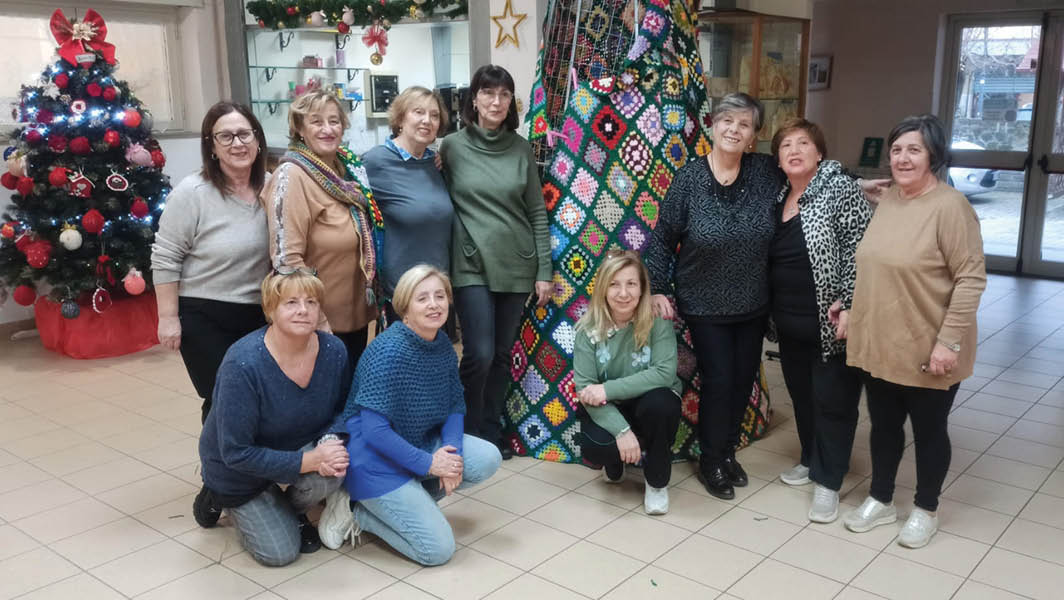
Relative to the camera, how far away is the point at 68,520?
288 centimetres

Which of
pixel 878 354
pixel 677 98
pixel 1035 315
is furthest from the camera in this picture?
pixel 1035 315

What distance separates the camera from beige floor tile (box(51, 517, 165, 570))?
2627 millimetres

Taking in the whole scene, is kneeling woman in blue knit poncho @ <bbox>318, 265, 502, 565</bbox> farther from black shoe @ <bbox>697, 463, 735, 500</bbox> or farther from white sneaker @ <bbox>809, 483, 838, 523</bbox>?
white sneaker @ <bbox>809, 483, 838, 523</bbox>

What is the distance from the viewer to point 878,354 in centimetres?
251

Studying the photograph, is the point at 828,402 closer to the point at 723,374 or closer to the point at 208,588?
the point at 723,374

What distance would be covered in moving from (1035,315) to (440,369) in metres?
4.38

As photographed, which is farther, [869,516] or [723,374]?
[723,374]

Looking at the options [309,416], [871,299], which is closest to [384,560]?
[309,416]

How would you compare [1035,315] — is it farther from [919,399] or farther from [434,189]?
[434,189]

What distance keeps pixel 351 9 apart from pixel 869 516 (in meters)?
3.92

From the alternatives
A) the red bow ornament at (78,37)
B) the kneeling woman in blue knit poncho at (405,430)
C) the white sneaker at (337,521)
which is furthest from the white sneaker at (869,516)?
the red bow ornament at (78,37)

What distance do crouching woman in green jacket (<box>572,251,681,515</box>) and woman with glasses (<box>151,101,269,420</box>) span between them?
1.02 metres

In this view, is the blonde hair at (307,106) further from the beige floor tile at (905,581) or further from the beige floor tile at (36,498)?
the beige floor tile at (905,581)

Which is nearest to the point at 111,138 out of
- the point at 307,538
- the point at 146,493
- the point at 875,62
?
the point at 146,493
